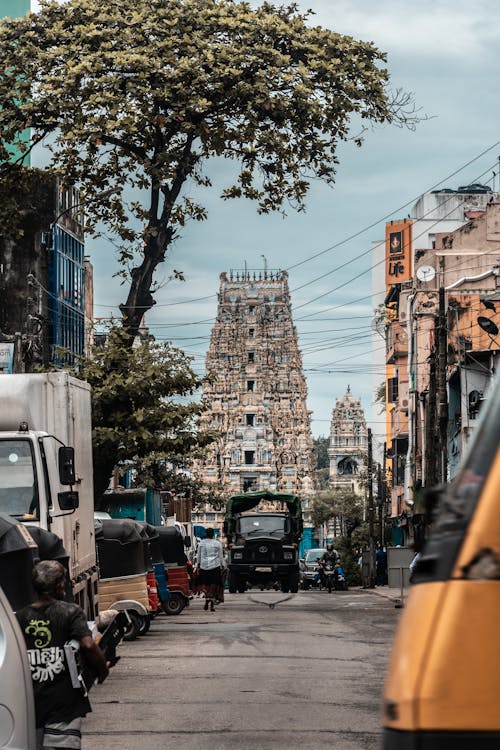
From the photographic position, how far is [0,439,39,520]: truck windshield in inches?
635

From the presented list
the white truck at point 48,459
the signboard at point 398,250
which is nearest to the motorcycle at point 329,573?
the white truck at point 48,459

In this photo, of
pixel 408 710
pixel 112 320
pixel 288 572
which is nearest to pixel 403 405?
pixel 288 572

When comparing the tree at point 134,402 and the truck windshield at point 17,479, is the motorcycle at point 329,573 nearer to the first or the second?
the tree at point 134,402

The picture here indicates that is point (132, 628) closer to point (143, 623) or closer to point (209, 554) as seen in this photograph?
point (143, 623)

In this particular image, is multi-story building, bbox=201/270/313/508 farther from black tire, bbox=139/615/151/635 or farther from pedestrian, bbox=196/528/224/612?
black tire, bbox=139/615/151/635

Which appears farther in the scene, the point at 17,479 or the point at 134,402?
the point at 134,402

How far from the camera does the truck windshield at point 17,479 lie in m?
16.1

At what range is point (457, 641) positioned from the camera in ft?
11.8

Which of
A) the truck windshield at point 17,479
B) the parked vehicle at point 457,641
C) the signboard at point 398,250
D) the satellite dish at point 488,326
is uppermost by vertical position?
the signboard at point 398,250

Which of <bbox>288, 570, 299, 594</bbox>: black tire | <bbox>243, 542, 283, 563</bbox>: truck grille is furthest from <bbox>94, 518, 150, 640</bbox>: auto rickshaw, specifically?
<bbox>288, 570, 299, 594</bbox>: black tire

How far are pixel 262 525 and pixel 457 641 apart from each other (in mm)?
45790

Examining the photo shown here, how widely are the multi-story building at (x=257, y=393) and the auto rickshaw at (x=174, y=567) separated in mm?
118704

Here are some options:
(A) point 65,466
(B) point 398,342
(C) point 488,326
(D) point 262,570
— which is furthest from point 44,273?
(A) point 65,466

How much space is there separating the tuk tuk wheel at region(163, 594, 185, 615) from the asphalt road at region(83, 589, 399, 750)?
15.9ft
